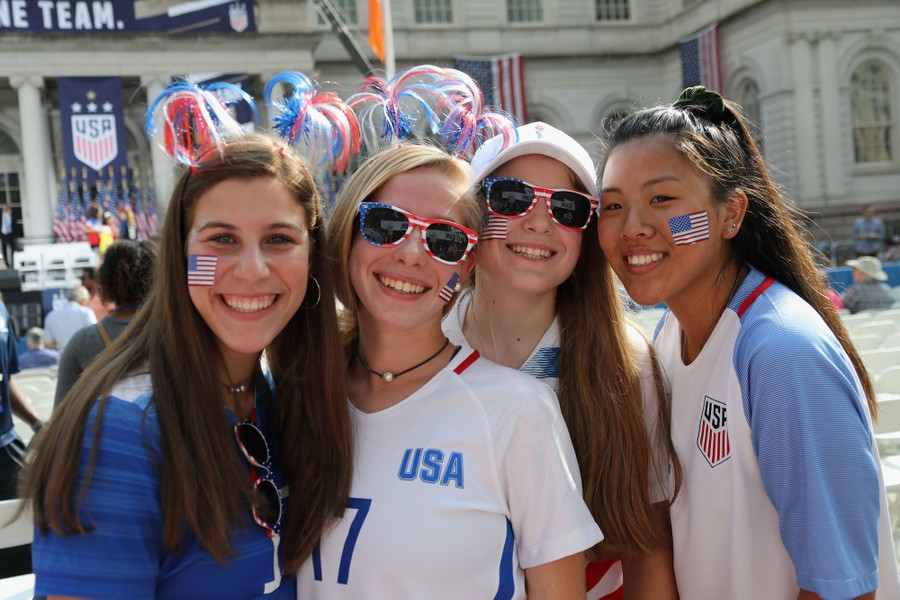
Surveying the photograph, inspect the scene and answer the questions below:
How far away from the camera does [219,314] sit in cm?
187

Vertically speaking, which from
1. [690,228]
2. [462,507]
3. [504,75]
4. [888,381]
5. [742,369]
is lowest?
[888,381]

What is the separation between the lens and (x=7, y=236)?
24.5 metres

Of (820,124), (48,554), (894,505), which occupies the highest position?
(820,124)

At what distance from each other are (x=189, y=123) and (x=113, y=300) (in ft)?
9.40

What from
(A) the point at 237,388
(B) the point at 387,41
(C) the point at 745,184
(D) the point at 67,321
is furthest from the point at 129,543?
(B) the point at 387,41

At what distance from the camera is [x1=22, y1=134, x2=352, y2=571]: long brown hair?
5.32 feet

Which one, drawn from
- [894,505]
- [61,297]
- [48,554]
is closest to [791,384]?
[48,554]

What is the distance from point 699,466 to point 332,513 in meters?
0.99

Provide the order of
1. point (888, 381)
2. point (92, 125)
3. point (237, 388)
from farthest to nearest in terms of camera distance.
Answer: point (92, 125), point (888, 381), point (237, 388)

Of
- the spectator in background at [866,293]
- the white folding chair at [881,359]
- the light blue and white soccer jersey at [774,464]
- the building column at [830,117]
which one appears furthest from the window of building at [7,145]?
the light blue and white soccer jersey at [774,464]

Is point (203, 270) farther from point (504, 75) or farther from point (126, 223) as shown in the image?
point (504, 75)

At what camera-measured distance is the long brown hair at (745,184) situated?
2.20 m

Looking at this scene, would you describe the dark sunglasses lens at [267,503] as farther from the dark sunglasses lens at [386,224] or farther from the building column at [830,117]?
the building column at [830,117]

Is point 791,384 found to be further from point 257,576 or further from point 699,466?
point 257,576
